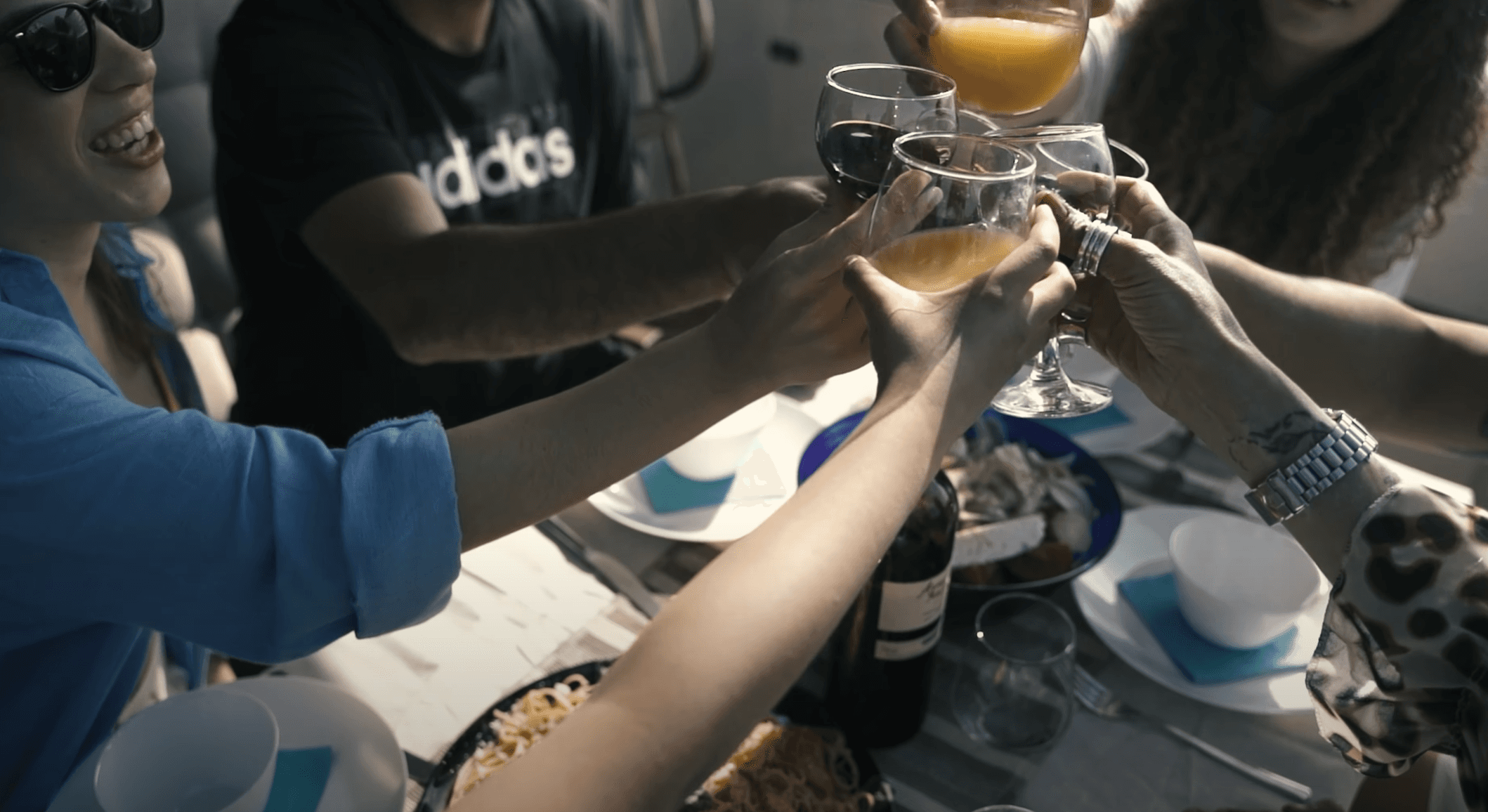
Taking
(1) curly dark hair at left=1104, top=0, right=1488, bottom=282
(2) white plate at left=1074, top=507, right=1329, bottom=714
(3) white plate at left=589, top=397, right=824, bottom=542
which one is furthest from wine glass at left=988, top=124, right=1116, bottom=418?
(1) curly dark hair at left=1104, top=0, right=1488, bottom=282

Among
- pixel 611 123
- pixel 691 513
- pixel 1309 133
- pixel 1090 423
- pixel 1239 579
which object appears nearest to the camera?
pixel 1239 579

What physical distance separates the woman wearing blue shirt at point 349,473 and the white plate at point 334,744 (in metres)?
0.04

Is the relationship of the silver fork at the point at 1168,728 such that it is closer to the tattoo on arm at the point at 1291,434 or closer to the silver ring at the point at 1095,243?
the tattoo on arm at the point at 1291,434

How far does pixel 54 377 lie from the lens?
794mm

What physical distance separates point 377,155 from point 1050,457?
103cm

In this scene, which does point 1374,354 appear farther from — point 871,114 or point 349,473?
point 349,473

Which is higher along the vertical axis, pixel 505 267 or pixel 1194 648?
pixel 505 267

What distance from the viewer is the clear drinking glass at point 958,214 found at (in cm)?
76

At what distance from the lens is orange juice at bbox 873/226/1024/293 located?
79 cm

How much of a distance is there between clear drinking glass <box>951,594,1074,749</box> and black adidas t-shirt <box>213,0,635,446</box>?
1.06m

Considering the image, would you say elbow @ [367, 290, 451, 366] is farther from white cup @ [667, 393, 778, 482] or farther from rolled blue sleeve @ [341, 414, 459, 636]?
rolled blue sleeve @ [341, 414, 459, 636]

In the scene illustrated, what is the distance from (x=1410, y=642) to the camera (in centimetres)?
75

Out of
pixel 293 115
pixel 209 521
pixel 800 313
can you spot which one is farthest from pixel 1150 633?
pixel 293 115

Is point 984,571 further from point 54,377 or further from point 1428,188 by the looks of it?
point 1428,188
